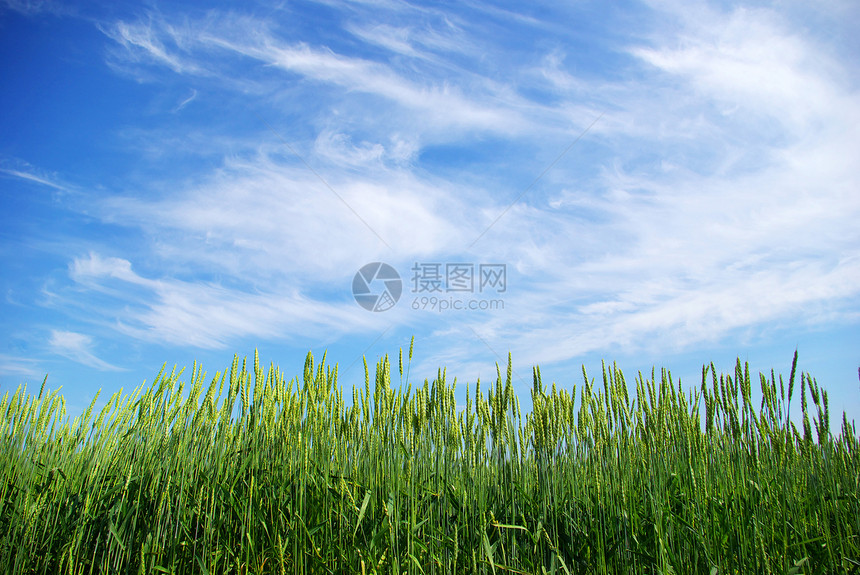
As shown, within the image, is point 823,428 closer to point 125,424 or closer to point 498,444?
point 498,444

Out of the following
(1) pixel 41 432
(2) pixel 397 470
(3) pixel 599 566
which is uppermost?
(1) pixel 41 432

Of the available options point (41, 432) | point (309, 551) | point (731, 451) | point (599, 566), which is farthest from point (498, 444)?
point (41, 432)

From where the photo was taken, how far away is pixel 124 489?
8.49 ft

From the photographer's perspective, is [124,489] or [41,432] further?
[41,432]

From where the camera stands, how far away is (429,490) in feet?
8.07

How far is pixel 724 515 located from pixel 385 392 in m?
1.75

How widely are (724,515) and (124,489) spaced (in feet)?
9.88

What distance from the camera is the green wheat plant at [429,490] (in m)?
2.26

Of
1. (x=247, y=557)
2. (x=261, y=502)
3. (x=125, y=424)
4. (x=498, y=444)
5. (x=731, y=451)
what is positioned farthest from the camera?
(x=125, y=424)

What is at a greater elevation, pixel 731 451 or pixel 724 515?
pixel 731 451

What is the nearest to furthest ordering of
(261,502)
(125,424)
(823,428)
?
(261,502) < (823,428) < (125,424)

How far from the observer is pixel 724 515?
2422mm

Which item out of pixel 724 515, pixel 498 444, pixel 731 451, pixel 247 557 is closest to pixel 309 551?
pixel 247 557

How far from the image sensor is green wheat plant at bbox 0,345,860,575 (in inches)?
89.0
